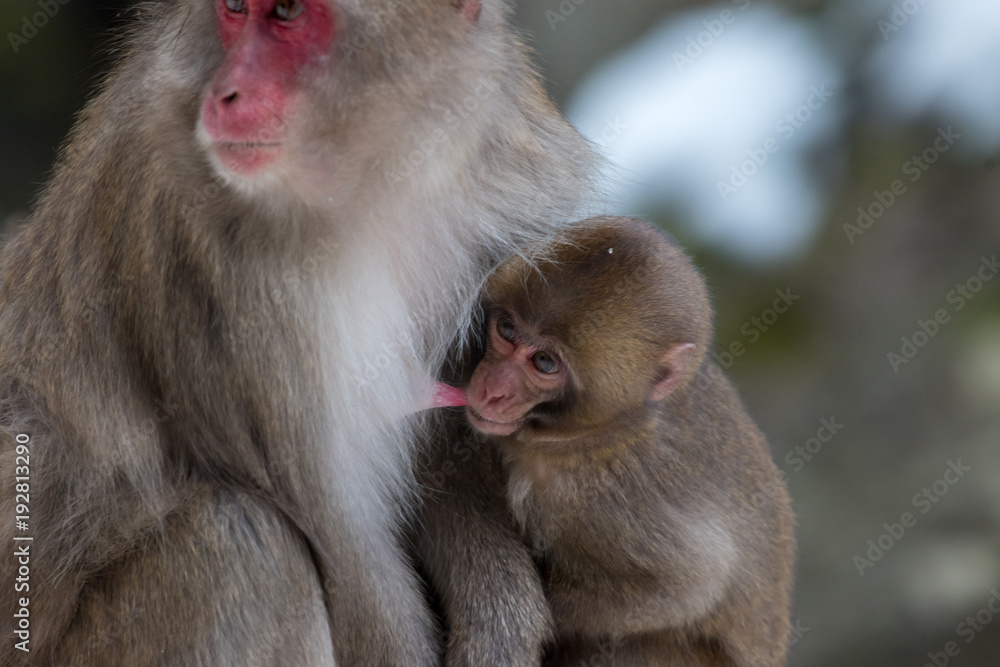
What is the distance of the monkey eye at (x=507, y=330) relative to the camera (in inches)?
103

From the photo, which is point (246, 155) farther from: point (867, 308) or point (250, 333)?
point (867, 308)

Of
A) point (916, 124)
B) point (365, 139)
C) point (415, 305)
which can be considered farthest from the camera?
point (916, 124)

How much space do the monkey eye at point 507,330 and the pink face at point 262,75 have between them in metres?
0.75

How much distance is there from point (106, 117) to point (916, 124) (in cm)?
485

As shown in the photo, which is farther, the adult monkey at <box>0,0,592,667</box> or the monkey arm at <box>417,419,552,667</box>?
the monkey arm at <box>417,419,552,667</box>

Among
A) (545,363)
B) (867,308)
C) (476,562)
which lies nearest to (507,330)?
(545,363)


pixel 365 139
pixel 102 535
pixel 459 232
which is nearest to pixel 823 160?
pixel 459 232

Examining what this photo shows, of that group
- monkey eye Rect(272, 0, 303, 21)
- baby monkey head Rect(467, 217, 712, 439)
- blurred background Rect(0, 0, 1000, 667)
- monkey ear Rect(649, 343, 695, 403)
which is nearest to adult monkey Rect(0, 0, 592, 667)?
monkey eye Rect(272, 0, 303, 21)

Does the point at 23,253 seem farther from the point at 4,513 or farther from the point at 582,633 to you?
the point at 582,633

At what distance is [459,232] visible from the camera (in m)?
2.72

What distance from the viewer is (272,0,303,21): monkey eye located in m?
2.21

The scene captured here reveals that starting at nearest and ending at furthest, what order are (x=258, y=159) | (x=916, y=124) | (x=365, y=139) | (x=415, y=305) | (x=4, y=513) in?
(x=258, y=159), (x=365, y=139), (x=4, y=513), (x=415, y=305), (x=916, y=124)

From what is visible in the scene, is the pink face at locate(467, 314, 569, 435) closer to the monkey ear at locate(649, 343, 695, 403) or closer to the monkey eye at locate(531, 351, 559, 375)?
the monkey eye at locate(531, 351, 559, 375)

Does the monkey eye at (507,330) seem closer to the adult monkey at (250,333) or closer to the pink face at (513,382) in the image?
the pink face at (513,382)
